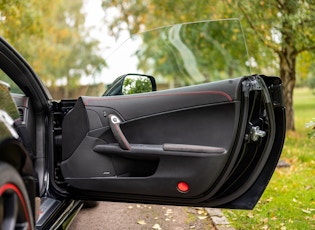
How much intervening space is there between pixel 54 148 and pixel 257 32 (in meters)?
8.24

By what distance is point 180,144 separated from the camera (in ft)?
10.4

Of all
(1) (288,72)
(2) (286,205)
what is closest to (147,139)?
(2) (286,205)

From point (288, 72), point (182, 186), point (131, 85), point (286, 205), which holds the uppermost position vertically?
point (131, 85)

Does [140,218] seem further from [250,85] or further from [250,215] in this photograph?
[250,85]

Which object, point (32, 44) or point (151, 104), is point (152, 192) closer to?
point (151, 104)

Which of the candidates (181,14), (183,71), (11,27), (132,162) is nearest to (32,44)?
(11,27)

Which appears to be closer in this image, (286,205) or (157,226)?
(157,226)

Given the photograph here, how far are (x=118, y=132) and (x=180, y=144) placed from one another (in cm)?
48

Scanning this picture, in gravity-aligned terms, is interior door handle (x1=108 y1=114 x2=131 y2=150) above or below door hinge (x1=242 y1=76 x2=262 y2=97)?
below

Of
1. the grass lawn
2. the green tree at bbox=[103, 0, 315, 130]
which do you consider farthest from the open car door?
the green tree at bbox=[103, 0, 315, 130]

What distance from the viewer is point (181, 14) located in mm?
15969

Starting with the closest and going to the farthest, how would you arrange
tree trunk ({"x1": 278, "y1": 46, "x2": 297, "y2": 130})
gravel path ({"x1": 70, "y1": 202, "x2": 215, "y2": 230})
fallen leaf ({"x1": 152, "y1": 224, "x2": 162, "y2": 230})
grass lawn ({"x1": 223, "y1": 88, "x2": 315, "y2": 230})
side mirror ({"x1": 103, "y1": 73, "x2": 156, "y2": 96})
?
side mirror ({"x1": 103, "y1": 73, "x2": 156, "y2": 96})
grass lawn ({"x1": 223, "y1": 88, "x2": 315, "y2": 230})
fallen leaf ({"x1": 152, "y1": 224, "x2": 162, "y2": 230})
gravel path ({"x1": 70, "y1": 202, "x2": 215, "y2": 230})
tree trunk ({"x1": 278, "y1": 46, "x2": 297, "y2": 130})

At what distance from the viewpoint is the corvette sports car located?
10.1ft

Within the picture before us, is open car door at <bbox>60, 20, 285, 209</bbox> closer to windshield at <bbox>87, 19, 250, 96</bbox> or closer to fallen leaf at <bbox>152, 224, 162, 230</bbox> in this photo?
windshield at <bbox>87, 19, 250, 96</bbox>
